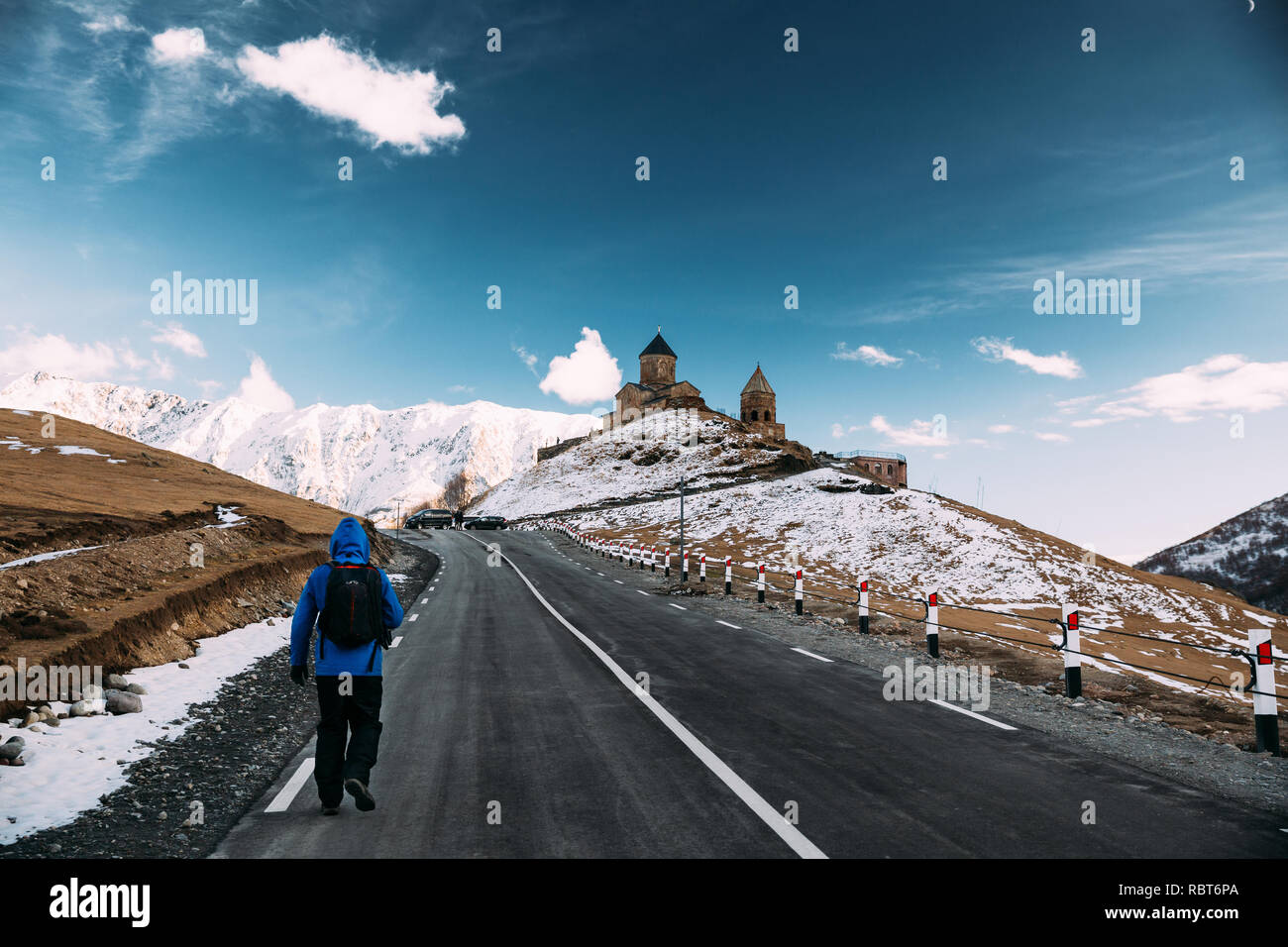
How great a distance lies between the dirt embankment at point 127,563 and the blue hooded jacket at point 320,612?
3.86 m

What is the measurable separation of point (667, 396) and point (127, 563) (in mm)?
109736

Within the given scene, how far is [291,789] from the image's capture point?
5.77 m

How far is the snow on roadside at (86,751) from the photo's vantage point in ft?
17.2

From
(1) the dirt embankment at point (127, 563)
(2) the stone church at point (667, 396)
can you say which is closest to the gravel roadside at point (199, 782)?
(1) the dirt embankment at point (127, 563)

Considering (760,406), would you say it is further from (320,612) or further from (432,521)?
(320,612)

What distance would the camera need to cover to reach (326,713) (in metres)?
5.27

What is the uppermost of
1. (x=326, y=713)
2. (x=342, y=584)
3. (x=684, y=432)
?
(x=684, y=432)

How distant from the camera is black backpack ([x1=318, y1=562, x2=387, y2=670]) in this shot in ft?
17.3

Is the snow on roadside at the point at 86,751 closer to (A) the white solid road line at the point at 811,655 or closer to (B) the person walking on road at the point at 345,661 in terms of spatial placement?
(B) the person walking on road at the point at 345,661

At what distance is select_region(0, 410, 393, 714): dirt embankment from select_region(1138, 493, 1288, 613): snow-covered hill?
110 meters

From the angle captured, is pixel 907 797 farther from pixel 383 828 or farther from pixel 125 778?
pixel 125 778
